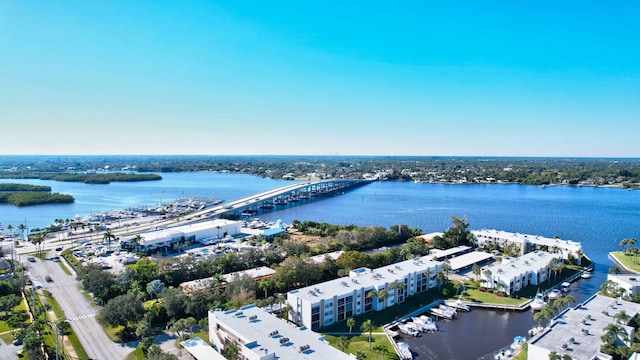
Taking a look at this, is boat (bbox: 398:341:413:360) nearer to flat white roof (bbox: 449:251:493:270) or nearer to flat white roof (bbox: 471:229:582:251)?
flat white roof (bbox: 449:251:493:270)

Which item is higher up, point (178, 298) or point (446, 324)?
point (178, 298)

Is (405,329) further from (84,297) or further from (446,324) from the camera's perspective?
(84,297)

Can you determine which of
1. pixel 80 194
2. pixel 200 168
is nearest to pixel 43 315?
pixel 80 194

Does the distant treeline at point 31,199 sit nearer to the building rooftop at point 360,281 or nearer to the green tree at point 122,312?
the green tree at point 122,312

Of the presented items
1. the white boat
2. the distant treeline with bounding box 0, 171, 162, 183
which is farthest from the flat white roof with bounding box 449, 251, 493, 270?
the distant treeline with bounding box 0, 171, 162, 183

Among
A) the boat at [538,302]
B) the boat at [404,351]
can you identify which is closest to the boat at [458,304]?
the boat at [538,302]

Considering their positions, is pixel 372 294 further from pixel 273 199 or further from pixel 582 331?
pixel 273 199
